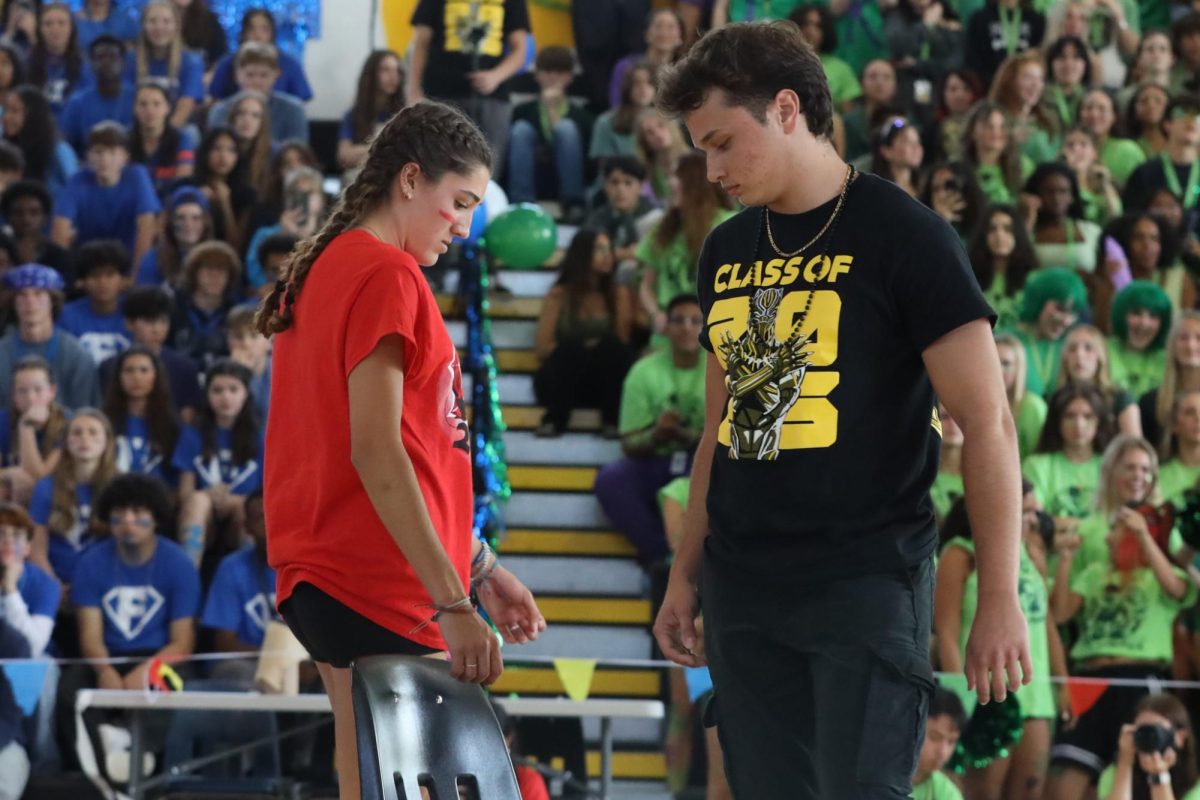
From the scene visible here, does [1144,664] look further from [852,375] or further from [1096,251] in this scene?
[852,375]

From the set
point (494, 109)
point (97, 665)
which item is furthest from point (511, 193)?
point (97, 665)

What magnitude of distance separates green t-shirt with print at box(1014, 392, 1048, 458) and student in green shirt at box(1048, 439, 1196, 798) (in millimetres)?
693

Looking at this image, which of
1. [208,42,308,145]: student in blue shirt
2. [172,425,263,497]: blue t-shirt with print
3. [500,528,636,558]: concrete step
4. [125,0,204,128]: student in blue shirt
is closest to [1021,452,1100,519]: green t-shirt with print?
[500,528,636,558]: concrete step

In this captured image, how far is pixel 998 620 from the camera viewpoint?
9.78 feet

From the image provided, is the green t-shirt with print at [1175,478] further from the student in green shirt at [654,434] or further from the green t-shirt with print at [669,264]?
the green t-shirt with print at [669,264]

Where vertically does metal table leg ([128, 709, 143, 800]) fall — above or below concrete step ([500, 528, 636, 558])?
below

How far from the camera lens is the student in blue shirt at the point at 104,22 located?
40.2 feet

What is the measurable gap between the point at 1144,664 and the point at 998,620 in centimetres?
431

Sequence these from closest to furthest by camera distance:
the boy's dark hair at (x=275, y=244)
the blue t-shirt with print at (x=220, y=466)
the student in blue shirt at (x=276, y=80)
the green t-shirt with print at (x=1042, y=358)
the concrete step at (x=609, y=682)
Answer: the concrete step at (x=609, y=682) → the blue t-shirt with print at (x=220, y=466) → the green t-shirt with print at (x=1042, y=358) → the boy's dark hair at (x=275, y=244) → the student in blue shirt at (x=276, y=80)

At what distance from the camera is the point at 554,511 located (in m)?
8.92

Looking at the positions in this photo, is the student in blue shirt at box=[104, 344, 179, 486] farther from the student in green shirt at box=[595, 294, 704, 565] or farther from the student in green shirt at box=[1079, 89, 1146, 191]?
the student in green shirt at box=[1079, 89, 1146, 191]

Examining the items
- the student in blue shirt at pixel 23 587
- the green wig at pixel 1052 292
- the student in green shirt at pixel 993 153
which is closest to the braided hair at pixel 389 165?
the student in blue shirt at pixel 23 587

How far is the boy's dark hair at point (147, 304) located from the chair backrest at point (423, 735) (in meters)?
6.21

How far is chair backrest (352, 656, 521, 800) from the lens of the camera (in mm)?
3000
